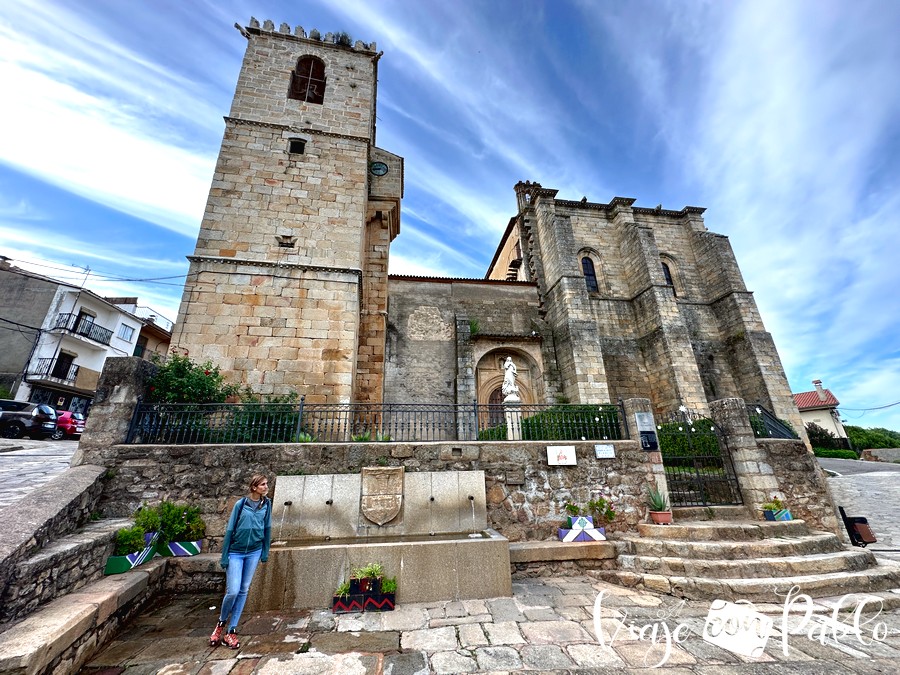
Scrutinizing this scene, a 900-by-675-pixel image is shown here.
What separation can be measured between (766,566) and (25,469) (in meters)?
12.4

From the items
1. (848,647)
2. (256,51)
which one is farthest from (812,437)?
(256,51)

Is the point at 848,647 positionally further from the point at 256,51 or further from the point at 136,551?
the point at 256,51

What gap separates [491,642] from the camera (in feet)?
10.7

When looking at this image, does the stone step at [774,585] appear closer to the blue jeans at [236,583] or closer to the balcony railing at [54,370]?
the blue jeans at [236,583]

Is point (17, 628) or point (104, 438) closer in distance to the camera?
point (17, 628)

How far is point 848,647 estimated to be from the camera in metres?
3.17

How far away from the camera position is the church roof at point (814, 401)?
30.7 metres

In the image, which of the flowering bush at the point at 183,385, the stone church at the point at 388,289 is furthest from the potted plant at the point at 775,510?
the flowering bush at the point at 183,385

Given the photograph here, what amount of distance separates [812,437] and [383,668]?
111 ft

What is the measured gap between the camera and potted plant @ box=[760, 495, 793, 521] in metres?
5.88

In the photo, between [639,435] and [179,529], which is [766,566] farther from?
[179,529]

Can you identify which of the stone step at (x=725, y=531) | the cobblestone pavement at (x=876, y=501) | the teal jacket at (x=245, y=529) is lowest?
the cobblestone pavement at (x=876, y=501)

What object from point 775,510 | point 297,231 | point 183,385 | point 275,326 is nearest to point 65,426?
point 275,326

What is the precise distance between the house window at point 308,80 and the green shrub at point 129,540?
12744mm
